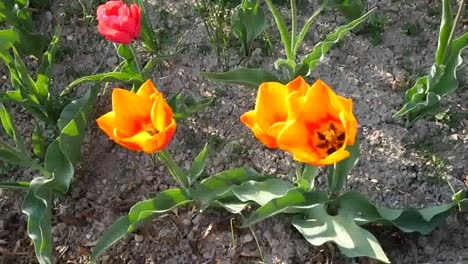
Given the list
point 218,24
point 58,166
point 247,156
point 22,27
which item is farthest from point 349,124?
point 22,27

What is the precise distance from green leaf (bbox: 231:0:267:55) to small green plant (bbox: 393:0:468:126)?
0.66 metres

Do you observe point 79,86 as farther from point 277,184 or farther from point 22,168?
point 277,184

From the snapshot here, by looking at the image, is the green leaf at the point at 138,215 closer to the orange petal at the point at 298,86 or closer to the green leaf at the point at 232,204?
the green leaf at the point at 232,204

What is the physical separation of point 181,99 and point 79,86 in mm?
597

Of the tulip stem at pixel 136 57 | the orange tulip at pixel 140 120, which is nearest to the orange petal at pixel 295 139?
the orange tulip at pixel 140 120

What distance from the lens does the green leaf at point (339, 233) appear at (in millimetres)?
1982

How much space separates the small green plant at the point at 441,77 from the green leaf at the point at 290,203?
528 millimetres

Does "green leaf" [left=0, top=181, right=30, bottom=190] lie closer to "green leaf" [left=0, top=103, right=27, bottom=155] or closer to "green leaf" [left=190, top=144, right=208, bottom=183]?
"green leaf" [left=0, top=103, right=27, bottom=155]

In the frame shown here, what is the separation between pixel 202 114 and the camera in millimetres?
2682

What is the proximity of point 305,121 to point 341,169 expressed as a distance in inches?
19.0

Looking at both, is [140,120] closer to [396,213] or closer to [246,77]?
[246,77]

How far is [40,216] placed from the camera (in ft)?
7.32

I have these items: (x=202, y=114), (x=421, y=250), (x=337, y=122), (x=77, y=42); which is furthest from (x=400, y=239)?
(x=77, y=42)

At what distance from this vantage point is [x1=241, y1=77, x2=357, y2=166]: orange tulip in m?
1.65
